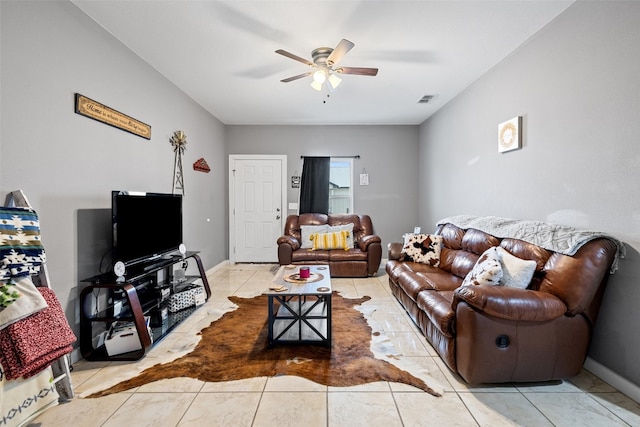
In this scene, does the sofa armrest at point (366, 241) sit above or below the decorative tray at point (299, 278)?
above

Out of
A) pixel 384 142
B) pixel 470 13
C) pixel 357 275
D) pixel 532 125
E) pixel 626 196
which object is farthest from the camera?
pixel 384 142

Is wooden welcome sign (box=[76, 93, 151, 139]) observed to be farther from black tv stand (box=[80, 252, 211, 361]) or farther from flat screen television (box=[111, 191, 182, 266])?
black tv stand (box=[80, 252, 211, 361])

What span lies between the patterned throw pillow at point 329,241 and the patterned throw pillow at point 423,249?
122cm

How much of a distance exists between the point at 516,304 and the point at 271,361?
170 centimetres

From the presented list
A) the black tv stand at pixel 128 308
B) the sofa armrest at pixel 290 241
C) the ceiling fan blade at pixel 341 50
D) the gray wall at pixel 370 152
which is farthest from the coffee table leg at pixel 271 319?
the gray wall at pixel 370 152

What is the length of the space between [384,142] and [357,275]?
2.67 m

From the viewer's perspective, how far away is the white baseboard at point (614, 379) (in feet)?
5.82

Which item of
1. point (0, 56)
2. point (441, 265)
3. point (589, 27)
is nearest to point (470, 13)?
point (589, 27)

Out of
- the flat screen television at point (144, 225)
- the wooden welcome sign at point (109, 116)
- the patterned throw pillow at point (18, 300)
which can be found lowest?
the patterned throw pillow at point (18, 300)

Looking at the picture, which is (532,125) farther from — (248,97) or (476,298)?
(248,97)

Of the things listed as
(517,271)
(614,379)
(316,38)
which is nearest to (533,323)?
(517,271)

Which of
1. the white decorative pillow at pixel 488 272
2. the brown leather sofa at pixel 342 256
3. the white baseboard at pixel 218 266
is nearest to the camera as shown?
the white decorative pillow at pixel 488 272

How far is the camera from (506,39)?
264 centimetres

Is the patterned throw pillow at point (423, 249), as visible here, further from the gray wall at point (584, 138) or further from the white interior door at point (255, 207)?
the white interior door at point (255, 207)
